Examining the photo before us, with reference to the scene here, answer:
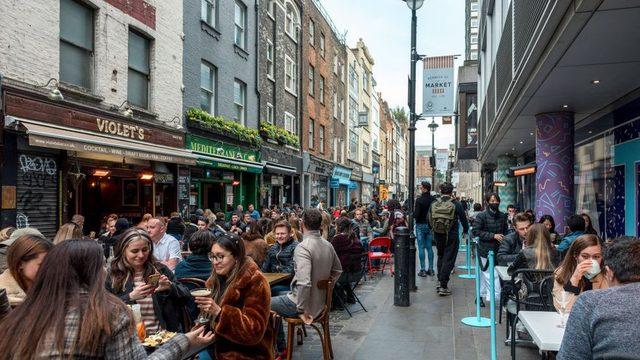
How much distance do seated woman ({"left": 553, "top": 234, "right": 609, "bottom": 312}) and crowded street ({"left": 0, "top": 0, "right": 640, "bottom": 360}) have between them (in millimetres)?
16

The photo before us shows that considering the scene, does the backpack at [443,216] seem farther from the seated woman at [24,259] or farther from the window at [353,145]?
the window at [353,145]

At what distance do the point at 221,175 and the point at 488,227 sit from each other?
11228mm

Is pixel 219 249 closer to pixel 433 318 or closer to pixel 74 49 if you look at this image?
pixel 433 318

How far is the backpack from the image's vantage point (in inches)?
348

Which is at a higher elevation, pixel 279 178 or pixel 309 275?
pixel 279 178

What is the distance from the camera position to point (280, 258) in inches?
261

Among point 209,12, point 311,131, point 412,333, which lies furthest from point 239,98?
point 412,333

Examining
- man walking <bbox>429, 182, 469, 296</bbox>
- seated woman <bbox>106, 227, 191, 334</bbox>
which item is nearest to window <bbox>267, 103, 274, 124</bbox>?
man walking <bbox>429, 182, 469, 296</bbox>

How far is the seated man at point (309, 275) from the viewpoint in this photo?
4.92 metres

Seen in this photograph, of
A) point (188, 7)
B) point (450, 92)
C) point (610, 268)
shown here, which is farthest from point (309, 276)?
point (188, 7)

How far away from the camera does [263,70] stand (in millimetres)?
21031

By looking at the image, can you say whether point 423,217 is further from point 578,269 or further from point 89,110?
point 89,110

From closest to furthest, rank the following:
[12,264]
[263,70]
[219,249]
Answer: [12,264], [219,249], [263,70]

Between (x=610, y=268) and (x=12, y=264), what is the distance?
373 centimetres
